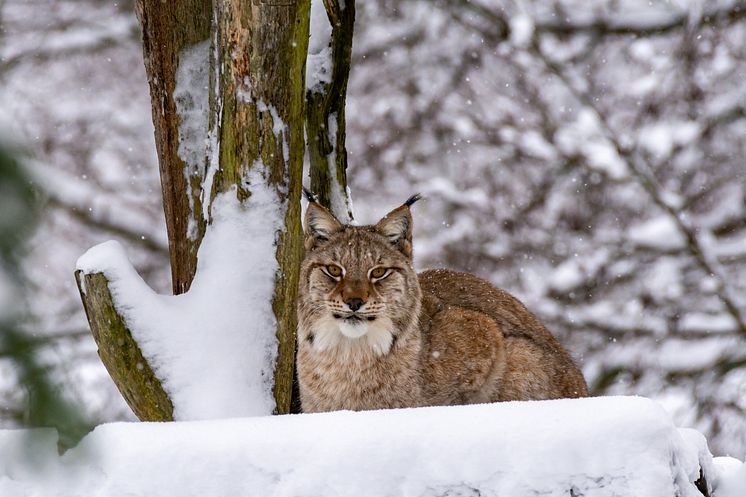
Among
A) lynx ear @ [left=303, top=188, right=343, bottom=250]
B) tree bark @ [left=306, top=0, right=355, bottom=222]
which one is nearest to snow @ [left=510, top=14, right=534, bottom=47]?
tree bark @ [left=306, top=0, right=355, bottom=222]

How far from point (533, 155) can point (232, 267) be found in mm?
5728

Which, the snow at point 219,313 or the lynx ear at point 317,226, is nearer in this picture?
the snow at point 219,313

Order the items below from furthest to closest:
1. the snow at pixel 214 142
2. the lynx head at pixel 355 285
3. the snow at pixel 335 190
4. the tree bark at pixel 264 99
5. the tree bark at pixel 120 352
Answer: the snow at pixel 335 190 → the lynx head at pixel 355 285 → the snow at pixel 214 142 → the tree bark at pixel 264 99 → the tree bark at pixel 120 352

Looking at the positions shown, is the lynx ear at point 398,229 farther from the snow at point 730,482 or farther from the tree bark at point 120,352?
the snow at point 730,482

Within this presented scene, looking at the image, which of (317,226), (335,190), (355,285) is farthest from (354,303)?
(335,190)

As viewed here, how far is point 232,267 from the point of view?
185 inches

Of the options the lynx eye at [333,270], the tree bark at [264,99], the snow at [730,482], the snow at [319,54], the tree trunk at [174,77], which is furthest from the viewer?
the snow at [319,54]

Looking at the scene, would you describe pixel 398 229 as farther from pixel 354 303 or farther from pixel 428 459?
pixel 428 459

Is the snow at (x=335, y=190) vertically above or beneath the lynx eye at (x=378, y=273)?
above

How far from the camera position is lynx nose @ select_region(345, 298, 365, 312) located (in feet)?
15.9

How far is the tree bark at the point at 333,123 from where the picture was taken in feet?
18.8

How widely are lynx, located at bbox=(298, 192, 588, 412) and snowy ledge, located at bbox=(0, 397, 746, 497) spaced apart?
1.91 metres

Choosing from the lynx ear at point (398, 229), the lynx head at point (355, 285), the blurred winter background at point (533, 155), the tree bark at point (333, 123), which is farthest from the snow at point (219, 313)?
the blurred winter background at point (533, 155)

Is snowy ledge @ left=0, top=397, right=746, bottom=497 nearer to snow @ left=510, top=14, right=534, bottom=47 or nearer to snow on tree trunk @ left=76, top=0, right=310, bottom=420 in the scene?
snow on tree trunk @ left=76, top=0, right=310, bottom=420
